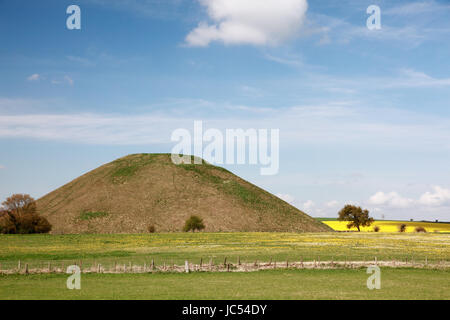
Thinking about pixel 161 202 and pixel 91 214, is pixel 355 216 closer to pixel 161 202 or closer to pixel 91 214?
pixel 161 202

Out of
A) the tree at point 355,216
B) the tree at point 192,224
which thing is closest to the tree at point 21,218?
the tree at point 192,224

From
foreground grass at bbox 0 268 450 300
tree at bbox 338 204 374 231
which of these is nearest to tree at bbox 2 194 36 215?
foreground grass at bbox 0 268 450 300

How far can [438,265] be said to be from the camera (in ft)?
128

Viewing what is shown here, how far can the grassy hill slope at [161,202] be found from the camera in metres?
125

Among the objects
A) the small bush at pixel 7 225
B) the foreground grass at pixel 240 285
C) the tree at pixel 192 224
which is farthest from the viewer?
the tree at pixel 192 224

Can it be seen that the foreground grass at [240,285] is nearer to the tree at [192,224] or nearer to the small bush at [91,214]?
the tree at [192,224]

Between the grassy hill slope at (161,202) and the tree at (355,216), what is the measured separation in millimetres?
8865

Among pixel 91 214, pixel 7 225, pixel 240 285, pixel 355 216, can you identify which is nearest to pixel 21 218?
pixel 7 225

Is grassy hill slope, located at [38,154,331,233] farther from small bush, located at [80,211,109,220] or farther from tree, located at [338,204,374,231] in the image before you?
tree, located at [338,204,374,231]

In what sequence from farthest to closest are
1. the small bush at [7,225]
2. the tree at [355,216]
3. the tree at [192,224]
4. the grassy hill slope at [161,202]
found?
1. the tree at [355,216]
2. the grassy hill slope at [161,202]
3. the tree at [192,224]
4. the small bush at [7,225]

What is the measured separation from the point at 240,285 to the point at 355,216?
409 ft
